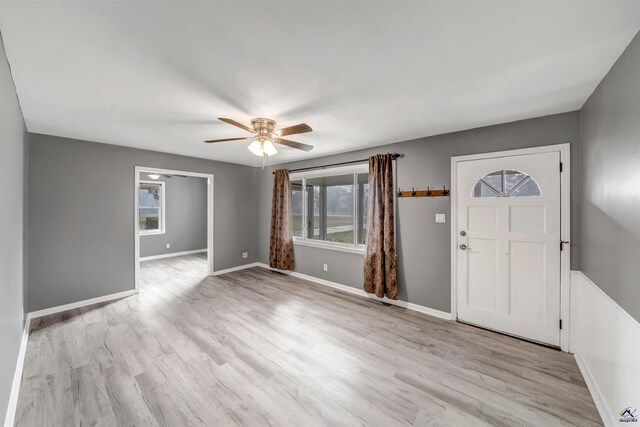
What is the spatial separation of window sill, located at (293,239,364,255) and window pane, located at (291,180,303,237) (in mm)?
258

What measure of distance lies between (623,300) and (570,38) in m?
1.57

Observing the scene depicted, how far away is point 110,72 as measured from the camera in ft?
5.60

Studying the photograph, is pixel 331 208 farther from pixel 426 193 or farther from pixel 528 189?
pixel 528 189

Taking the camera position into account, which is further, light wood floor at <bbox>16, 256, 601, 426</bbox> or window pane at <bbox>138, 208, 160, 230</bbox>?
window pane at <bbox>138, 208, 160, 230</bbox>

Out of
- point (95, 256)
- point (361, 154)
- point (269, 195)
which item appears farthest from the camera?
point (269, 195)

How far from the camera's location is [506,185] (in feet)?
8.93

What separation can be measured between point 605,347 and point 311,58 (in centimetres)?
283

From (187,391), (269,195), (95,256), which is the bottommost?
(187,391)

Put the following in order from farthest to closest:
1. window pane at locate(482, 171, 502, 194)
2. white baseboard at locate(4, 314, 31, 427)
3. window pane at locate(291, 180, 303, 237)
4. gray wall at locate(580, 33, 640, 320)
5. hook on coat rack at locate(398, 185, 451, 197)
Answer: window pane at locate(291, 180, 303, 237) < hook on coat rack at locate(398, 185, 451, 197) < window pane at locate(482, 171, 502, 194) < white baseboard at locate(4, 314, 31, 427) < gray wall at locate(580, 33, 640, 320)

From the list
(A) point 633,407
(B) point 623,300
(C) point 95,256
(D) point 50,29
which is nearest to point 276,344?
(A) point 633,407

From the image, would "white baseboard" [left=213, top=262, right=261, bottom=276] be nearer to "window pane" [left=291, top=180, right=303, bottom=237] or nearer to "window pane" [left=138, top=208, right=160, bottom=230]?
"window pane" [left=291, top=180, right=303, bottom=237]

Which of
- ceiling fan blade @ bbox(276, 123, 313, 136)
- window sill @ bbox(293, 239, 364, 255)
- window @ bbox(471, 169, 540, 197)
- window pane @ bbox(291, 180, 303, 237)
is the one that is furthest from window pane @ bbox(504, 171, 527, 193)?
window pane @ bbox(291, 180, 303, 237)

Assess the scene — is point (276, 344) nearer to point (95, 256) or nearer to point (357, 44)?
point (357, 44)

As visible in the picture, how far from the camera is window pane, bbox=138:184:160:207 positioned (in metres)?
6.38
